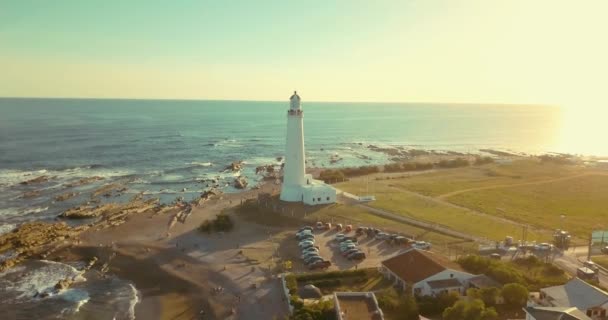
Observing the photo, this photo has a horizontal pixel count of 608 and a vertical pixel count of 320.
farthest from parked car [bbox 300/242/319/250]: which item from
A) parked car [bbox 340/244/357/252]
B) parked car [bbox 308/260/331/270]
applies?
parked car [bbox 308/260/331/270]

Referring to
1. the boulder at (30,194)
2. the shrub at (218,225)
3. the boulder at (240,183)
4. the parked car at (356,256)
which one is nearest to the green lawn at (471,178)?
the boulder at (240,183)

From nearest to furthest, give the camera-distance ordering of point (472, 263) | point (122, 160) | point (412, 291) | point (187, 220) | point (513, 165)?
point (412, 291)
point (472, 263)
point (187, 220)
point (513, 165)
point (122, 160)

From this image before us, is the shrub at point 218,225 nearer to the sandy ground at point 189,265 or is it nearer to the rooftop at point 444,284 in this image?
the sandy ground at point 189,265

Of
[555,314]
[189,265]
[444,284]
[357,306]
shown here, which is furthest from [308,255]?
[555,314]

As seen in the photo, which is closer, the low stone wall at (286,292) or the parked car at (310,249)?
the low stone wall at (286,292)

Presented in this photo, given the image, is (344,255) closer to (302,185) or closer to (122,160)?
(302,185)

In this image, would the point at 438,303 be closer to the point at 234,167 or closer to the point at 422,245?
the point at 422,245

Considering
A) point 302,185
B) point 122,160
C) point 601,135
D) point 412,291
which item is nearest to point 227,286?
point 412,291
